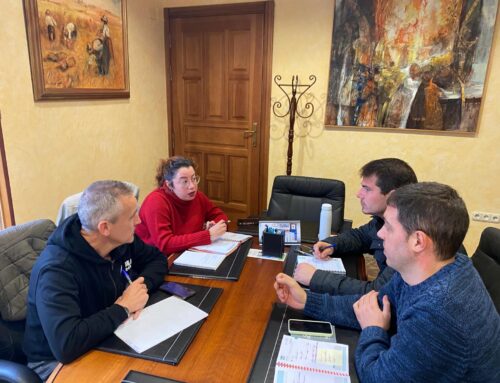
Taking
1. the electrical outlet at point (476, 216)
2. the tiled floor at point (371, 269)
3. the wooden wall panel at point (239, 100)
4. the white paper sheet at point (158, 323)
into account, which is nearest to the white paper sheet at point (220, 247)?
the white paper sheet at point (158, 323)

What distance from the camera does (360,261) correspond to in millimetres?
1700

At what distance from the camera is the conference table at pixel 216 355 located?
930 mm

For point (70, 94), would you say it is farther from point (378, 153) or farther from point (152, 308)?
point (378, 153)

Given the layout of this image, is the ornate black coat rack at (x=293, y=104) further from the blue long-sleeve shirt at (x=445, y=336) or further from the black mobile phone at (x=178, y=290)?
the blue long-sleeve shirt at (x=445, y=336)

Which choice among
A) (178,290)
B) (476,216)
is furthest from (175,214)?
(476,216)

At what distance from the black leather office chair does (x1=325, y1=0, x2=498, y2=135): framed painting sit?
260cm

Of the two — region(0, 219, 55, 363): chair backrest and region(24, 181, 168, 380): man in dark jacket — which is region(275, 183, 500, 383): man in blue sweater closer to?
region(24, 181, 168, 380): man in dark jacket

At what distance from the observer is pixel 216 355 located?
1.00 metres

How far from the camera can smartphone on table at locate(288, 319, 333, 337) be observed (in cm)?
109

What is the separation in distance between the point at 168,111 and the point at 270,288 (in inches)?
114

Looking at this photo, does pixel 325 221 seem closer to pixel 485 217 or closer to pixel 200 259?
pixel 200 259

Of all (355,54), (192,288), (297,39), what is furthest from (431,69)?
(192,288)

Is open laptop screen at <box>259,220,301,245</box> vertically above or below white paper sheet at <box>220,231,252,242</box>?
above

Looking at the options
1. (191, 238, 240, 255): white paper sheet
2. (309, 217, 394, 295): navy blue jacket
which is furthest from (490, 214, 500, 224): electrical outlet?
(191, 238, 240, 255): white paper sheet
